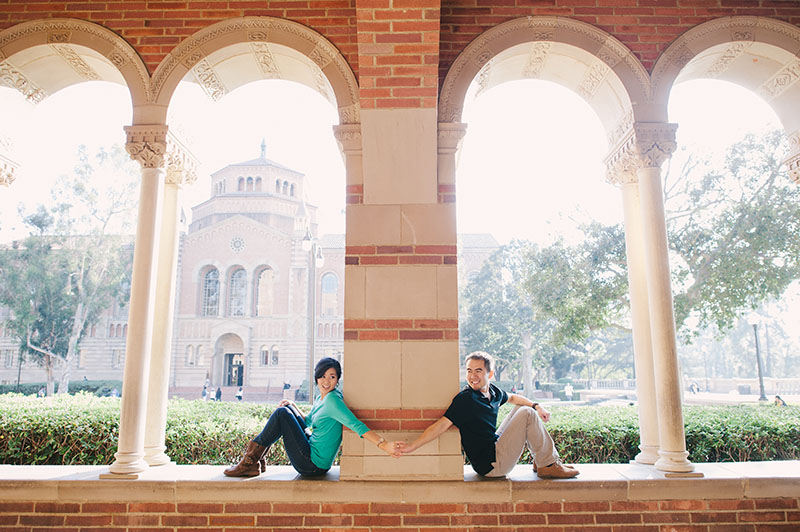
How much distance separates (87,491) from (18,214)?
25.1 m

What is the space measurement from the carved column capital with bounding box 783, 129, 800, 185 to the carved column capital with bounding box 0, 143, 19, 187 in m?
7.33

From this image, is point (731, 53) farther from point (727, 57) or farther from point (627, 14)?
point (627, 14)

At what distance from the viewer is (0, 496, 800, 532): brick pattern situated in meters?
3.45

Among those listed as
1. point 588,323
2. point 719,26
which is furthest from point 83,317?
point 719,26

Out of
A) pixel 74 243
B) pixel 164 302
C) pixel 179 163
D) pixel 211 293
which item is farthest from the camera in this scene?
pixel 211 293

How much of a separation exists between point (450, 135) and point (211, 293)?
31.8 m

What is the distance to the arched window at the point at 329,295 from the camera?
34219mm

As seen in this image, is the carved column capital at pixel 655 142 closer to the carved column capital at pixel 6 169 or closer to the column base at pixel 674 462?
the column base at pixel 674 462

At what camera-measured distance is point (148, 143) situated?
4.14 metres

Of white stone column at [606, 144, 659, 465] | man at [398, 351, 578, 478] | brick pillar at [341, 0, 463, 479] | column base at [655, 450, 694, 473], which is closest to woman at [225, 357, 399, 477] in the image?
brick pillar at [341, 0, 463, 479]

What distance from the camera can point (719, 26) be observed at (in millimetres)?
4305

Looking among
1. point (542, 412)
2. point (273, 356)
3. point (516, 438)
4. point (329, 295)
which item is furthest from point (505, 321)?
point (516, 438)

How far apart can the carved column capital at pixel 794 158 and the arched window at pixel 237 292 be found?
31108 millimetres

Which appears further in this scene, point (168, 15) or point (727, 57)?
point (727, 57)
